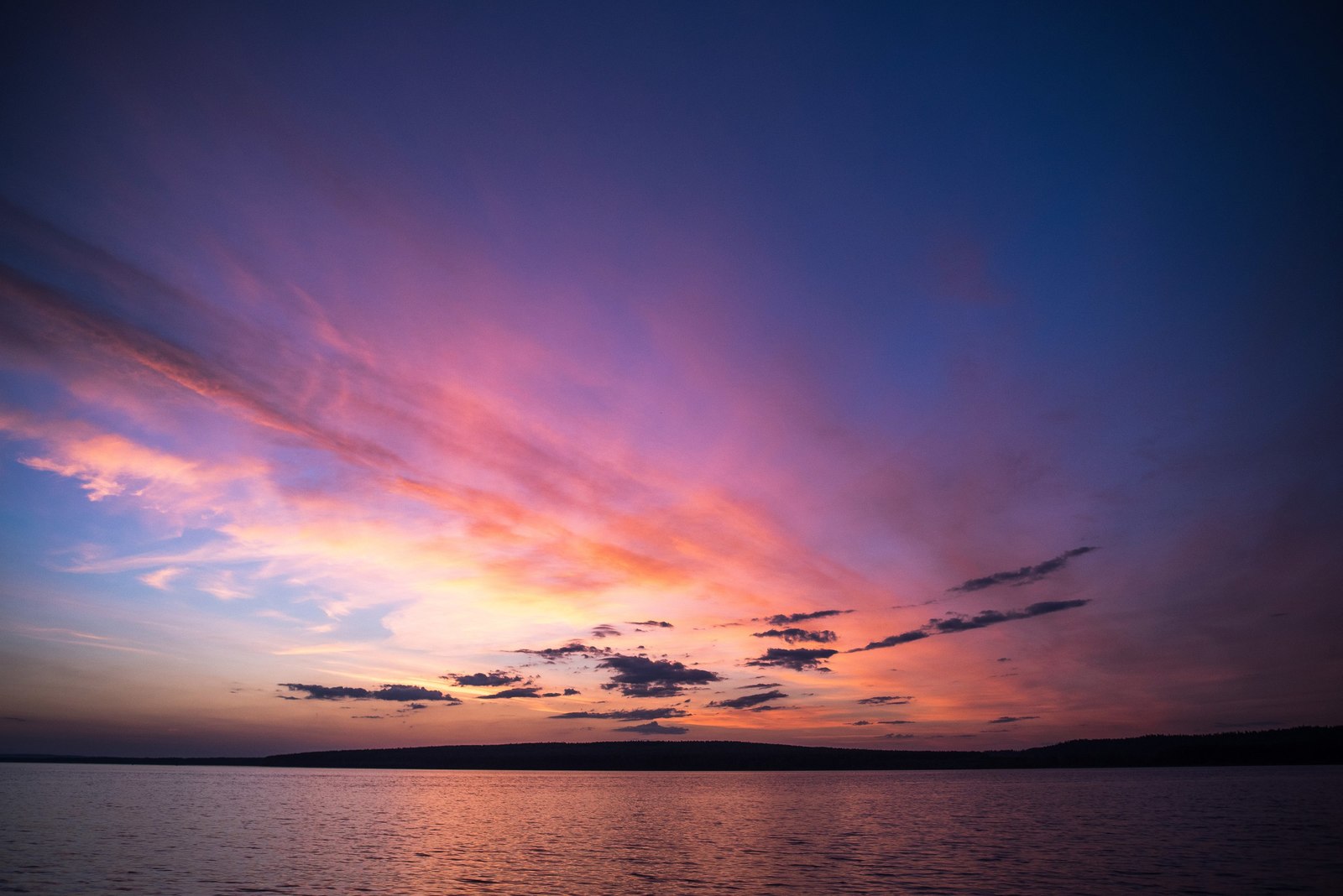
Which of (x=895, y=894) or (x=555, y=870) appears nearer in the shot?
(x=895, y=894)

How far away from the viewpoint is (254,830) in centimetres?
6675

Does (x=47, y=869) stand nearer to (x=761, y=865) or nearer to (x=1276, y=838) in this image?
(x=761, y=865)

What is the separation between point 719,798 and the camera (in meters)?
123

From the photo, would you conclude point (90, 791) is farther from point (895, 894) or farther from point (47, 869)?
point (895, 894)

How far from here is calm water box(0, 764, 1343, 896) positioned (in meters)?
40.2

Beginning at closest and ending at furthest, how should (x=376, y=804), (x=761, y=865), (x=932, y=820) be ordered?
1. (x=761, y=865)
2. (x=932, y=820)
3. (x=376, y=804)

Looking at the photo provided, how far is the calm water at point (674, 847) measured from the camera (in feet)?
132

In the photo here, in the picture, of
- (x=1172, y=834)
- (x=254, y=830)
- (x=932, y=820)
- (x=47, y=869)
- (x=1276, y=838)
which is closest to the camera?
(x=47, y=869)

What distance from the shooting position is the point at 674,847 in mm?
56406

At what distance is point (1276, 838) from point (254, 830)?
8447 centimetres

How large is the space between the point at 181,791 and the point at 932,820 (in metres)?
127

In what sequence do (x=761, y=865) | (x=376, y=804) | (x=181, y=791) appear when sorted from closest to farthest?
1. (x=761, y=865)
2. (x=376, y=804)
3. (x=181, y=791)

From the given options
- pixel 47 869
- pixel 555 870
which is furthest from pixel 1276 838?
pixel 47 869

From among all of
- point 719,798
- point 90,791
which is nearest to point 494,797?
point 719,798
